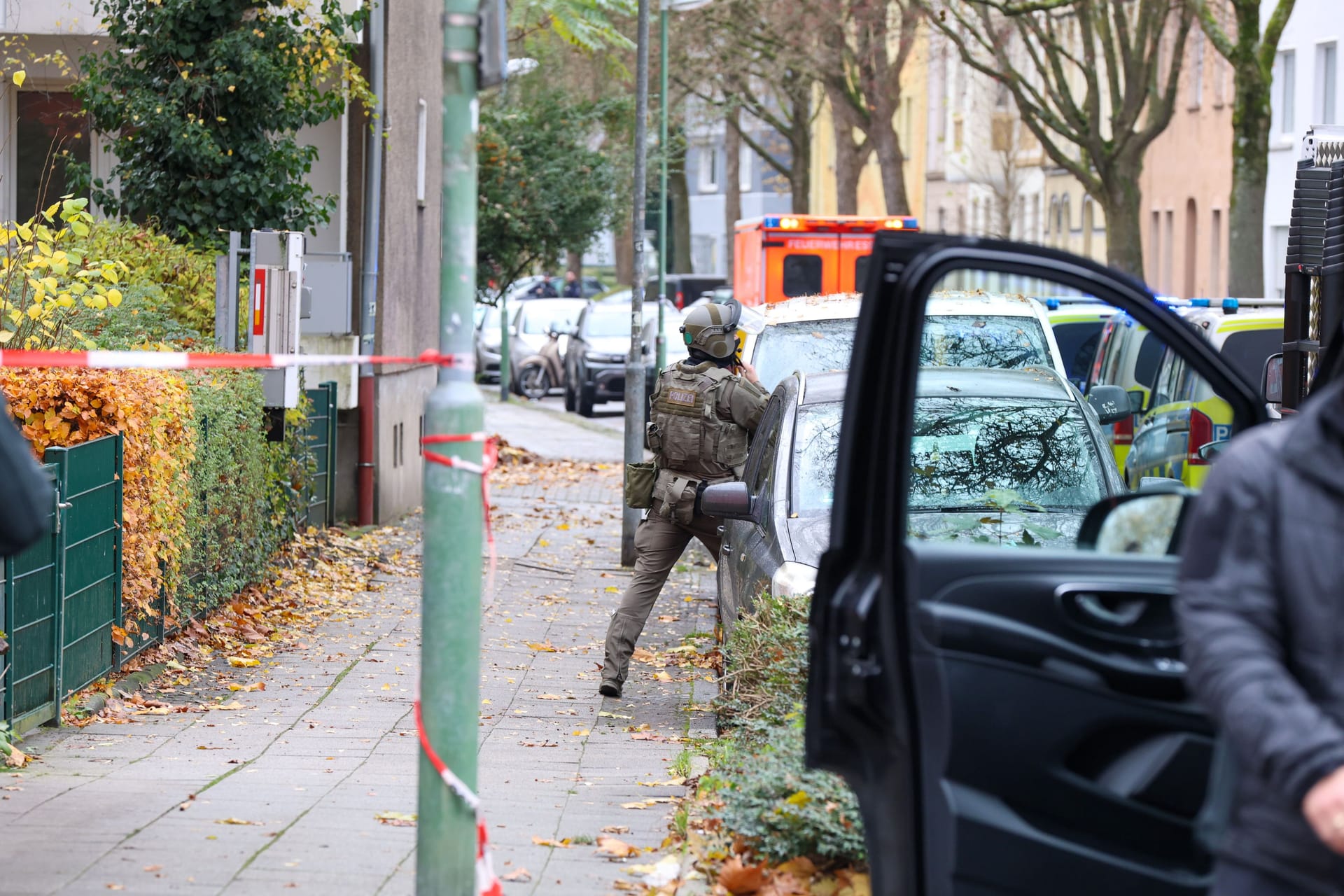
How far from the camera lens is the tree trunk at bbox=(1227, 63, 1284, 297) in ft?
71.3

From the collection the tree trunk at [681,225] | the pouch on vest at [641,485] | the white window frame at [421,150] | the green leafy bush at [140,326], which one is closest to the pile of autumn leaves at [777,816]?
the pouch on vest at [641,485]

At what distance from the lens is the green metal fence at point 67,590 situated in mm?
6867

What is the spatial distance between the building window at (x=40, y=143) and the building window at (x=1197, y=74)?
2747cm

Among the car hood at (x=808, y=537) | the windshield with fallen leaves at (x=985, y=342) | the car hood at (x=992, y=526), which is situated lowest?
the car hood at (x=808, y=537)

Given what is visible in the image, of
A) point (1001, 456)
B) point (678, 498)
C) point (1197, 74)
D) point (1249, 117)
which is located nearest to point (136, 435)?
point (678, 498)

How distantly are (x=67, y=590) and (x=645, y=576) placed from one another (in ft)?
9.02

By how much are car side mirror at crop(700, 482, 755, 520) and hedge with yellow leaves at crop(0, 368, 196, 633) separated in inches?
103

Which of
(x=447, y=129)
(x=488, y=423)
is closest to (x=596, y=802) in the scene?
(x=447, y=129)

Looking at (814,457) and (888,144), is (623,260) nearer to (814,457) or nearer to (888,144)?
(888,144)

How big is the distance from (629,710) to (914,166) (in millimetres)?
55427

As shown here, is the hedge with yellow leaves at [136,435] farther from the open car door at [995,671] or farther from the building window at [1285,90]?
Answer: the building window at [1285,90]

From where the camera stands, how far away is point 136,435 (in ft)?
26.6

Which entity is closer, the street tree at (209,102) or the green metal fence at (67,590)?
the green metal fence at (67,590)

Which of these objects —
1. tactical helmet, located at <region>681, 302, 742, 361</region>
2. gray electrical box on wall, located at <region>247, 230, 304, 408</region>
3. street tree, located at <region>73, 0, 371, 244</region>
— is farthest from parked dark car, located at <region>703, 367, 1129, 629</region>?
street tree, located at <region>73, 0, 371, 244</region>
